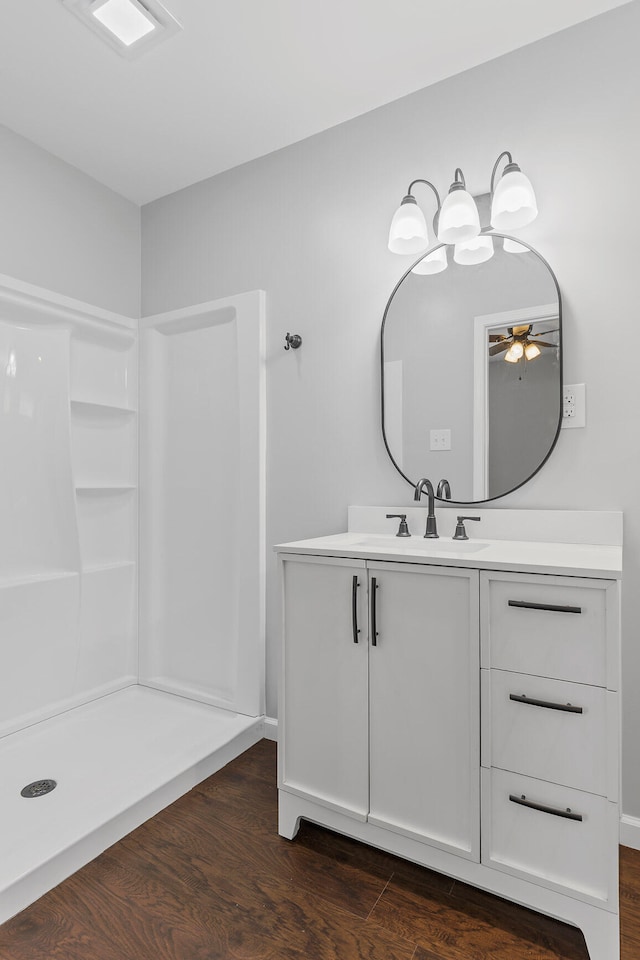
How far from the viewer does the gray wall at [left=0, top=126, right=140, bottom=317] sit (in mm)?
2221

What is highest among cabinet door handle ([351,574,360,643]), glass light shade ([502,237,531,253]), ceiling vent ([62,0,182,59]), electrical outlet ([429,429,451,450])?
ceiling vent ([62,0,182,59])

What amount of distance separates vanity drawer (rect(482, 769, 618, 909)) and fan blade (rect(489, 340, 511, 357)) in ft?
4.07

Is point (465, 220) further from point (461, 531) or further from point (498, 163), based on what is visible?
point (461, 531)

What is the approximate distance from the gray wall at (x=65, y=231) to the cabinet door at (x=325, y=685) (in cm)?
175

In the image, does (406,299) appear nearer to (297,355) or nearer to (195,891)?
(297,355)

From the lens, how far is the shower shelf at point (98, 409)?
2422 mm

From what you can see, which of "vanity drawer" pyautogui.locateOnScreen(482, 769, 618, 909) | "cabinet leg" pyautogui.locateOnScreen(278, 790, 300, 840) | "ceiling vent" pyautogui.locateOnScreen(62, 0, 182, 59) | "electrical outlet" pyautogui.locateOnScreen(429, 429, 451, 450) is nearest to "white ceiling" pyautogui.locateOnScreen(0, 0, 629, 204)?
"ceiling vent" pyautogui.locateOnScreen(62, 0, 182, 59)

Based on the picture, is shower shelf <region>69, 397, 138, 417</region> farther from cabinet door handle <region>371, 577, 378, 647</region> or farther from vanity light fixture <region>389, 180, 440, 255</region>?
cabinet door handle <region>371, 577, 378, 647</region>

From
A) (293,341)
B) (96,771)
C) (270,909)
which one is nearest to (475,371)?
(293,341)

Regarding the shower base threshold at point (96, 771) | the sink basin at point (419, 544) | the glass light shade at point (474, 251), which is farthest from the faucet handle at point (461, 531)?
the shower base threshold at point (96, 771)

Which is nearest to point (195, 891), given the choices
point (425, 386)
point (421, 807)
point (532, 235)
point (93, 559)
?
point (421, 807)

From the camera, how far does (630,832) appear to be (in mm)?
1597

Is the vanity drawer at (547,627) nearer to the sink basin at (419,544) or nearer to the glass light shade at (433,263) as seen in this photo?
the sink basin at (419,544)

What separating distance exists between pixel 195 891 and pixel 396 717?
2.29 ft
